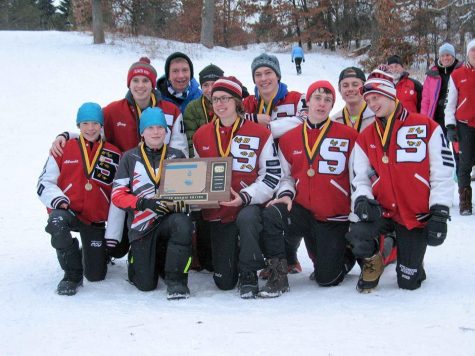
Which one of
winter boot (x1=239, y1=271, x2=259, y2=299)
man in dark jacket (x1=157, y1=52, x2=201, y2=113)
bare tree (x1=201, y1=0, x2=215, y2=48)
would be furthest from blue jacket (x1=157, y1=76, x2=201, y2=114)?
bare tree (x1=201, y1=0, x2=215, y2=48)

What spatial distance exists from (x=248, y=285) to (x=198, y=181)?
955 millimetres

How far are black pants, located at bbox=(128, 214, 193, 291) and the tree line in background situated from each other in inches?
857

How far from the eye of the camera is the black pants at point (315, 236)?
14.0 feet

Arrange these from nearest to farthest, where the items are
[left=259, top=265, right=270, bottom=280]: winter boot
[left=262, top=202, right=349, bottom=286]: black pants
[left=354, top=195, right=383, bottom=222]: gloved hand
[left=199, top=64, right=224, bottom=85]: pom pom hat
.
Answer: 1. [left=354, top=195, right=383, bottom=222]: gloved hand
2. [left=262, top=202, right=349, bottom=286]: black pants
3. [left=259, top=265, right=270, bottom=280]: winter boot
4. [left=199, top=64, right=224, bottom=85]: pom pom hat

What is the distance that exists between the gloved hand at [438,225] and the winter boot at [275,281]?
1169 millimetres

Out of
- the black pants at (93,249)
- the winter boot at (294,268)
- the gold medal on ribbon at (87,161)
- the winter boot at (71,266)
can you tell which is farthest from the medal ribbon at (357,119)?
the winter boot at (71,266)

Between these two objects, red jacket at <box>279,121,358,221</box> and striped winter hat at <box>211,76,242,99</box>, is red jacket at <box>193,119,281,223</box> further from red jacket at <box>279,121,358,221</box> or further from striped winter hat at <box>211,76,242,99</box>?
striped winter hat at <box>211,76,242,99</box>

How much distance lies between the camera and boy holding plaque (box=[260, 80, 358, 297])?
174 inches

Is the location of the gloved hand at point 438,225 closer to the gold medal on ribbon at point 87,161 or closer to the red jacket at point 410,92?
the gold medal on ribbon at point 87,161

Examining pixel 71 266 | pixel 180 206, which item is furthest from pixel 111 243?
pixel 180 206

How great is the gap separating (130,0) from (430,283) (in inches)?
1235

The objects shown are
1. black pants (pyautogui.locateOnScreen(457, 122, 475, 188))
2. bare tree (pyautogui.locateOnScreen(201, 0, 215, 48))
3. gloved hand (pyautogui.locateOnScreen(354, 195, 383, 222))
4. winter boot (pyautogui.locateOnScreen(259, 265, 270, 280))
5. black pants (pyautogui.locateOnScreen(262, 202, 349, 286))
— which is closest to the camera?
gloved hand (pyautogui.locateOnScreen(354, 195, 383, 222))

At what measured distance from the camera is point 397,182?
4.15 meters

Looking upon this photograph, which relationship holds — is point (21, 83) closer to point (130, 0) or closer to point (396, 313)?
point (396, 313)
